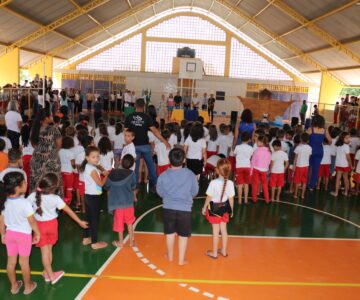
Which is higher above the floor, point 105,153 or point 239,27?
point 239,27

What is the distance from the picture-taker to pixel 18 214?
380 cm

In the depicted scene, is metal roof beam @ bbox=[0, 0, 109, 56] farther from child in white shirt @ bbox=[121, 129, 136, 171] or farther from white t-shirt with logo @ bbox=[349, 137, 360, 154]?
child in white shirt @ bbox=[121, 129, 136, 171]

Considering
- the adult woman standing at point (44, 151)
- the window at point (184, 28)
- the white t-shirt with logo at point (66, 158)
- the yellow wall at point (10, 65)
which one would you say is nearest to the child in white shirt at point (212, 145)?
the white t-shirt with logo at point (66, 158)

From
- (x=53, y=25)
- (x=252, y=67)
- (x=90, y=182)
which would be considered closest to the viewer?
(x=90, y=182)

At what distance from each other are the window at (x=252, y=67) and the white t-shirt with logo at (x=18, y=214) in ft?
100

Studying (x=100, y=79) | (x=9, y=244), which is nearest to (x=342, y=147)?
(x=9, y=244)

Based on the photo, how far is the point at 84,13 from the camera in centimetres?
2222

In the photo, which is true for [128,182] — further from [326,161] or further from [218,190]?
[326,161]

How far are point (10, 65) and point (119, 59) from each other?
10.9 meters

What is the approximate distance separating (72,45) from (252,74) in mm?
15212

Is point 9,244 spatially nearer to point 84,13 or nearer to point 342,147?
point 342,147

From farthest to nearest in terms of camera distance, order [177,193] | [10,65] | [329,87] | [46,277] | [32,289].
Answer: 1. [329,87]
2. [10,65]
3. [177,193]
4. [46,277]
5. [32,289]

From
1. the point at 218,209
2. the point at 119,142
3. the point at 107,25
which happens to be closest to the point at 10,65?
the point at 107,25

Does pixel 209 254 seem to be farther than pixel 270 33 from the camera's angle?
No
